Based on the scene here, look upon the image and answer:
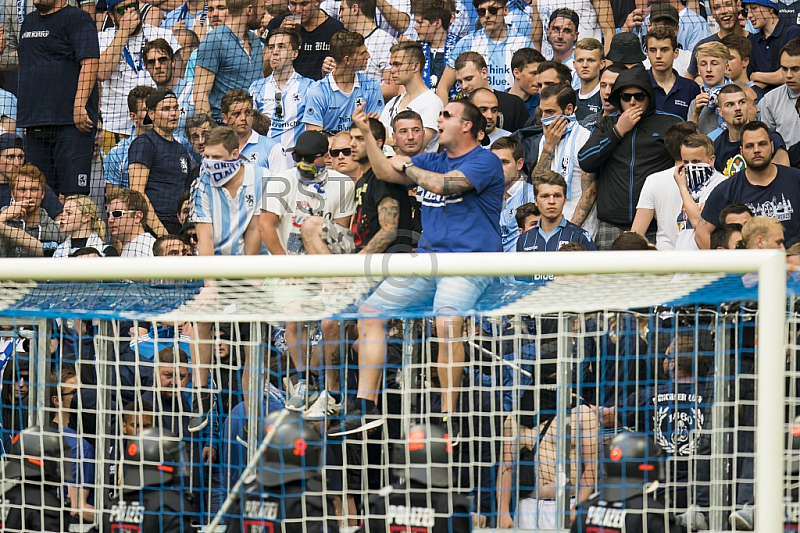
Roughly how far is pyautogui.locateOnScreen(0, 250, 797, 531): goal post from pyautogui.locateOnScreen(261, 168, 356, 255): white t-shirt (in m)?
1.62

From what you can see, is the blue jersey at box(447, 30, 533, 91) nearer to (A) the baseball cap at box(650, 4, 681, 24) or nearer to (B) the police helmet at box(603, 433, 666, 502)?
(A) the baseball cap at box(650, 4, 681, 24)

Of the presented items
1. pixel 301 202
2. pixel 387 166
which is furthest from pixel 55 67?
pixel 387 166

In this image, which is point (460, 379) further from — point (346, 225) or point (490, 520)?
point (346, 225)

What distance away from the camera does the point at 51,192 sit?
6758 mm

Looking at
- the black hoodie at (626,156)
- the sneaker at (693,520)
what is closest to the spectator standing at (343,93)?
the black hoodie at (626,156)

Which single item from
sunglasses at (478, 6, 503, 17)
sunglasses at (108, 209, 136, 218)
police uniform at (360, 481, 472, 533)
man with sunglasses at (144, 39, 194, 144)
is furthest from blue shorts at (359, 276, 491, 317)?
man with sunglasses at (144, 39, 194, 144)

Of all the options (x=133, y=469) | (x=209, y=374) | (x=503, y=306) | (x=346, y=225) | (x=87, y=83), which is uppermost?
(x=87, y=83)

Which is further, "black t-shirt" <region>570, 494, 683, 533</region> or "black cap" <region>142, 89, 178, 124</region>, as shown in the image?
"black cap" <region>142, 89, 178, 124</region>

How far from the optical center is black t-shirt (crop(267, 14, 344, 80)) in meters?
6.70

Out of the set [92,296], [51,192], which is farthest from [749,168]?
[51,192]

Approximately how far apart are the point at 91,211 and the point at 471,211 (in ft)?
9.27

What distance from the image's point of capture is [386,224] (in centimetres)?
566

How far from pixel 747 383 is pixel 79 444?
2631mm

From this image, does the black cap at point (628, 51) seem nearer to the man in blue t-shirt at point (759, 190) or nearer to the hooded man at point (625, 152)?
the hooded man at point (625, 152)
